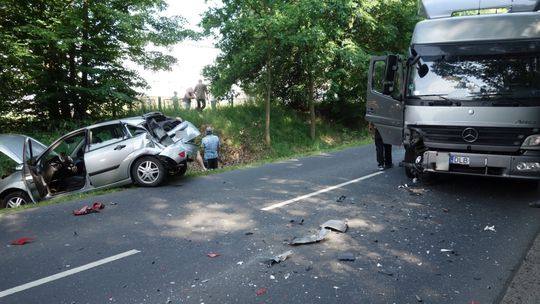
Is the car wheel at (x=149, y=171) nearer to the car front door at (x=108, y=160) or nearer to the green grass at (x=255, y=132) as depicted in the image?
the car front door at (x=108, y=160)

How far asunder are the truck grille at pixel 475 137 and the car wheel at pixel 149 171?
207 inches

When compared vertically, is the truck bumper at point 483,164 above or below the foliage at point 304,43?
below

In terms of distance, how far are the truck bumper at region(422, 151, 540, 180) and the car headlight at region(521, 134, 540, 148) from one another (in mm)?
159

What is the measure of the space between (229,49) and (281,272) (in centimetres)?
1584

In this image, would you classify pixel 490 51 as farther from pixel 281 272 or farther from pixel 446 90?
pixel 281 272

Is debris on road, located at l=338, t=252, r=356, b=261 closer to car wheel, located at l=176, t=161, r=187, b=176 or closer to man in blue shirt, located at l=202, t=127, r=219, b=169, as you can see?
car wheel, located at l=176, t=161, r=187, b=176

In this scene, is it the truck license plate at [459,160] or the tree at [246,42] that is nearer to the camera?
the truck license plate at [459,160]

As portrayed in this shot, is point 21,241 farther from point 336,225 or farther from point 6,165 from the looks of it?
point 6,165

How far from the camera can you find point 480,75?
282 inches

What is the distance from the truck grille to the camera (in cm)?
677

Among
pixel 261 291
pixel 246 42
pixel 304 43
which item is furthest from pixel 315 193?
pixel 246 42

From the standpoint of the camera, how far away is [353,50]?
18.6 meters

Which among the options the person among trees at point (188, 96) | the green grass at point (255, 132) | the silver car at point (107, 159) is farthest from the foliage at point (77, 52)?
the person among trees at point (188, 96)

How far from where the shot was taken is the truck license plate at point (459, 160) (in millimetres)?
7090
